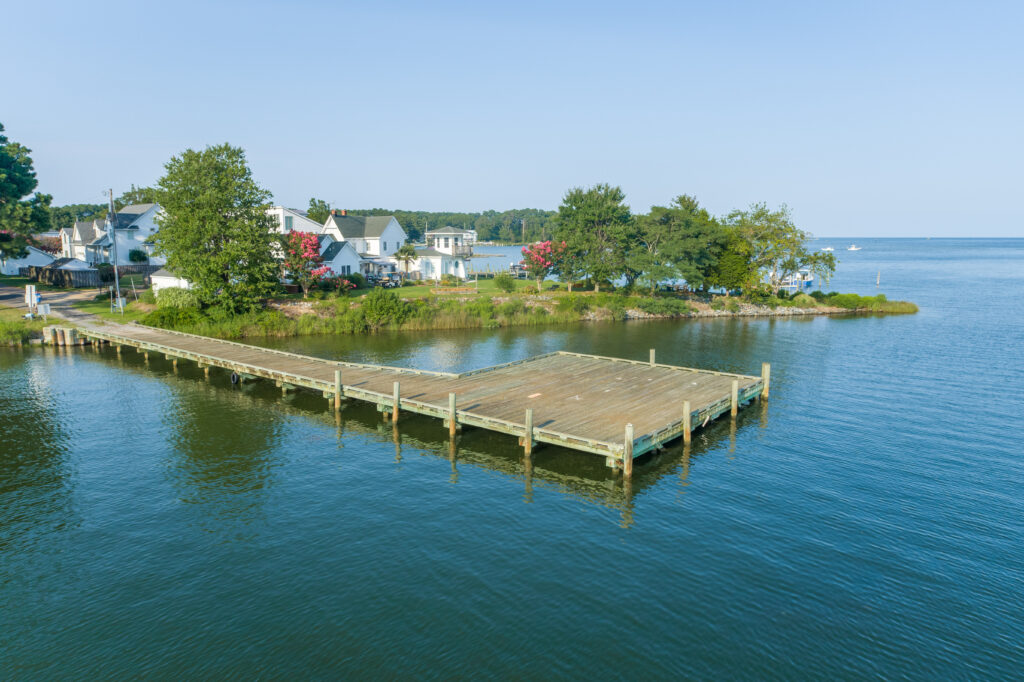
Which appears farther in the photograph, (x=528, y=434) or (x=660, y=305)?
(x=660, y=305)

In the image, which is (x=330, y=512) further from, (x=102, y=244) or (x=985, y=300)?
(x=985, y=300)

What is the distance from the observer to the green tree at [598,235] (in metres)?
77.4

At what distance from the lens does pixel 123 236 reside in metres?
82.4

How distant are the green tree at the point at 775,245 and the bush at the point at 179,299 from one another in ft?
214

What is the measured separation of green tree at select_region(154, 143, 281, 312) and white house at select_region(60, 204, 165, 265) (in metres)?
24.1

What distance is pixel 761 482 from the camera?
84.2 ft

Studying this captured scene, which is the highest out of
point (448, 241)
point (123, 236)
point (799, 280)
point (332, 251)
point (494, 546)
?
point (448, 241)

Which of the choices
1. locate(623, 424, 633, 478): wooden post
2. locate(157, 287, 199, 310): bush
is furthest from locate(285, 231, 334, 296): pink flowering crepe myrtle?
locate(623, 424, 633, 478): wooden post

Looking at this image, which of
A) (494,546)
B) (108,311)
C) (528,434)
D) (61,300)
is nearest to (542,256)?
(108,311)

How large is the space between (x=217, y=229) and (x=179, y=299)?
25.3 feet

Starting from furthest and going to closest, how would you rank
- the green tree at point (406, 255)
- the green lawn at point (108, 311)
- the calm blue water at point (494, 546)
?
the green tree at point (406, 255)
the green lawn at point (108, 311)
the calm blue water at point (494, 546)

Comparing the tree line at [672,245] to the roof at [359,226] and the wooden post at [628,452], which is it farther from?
the wooden post at [628,452]

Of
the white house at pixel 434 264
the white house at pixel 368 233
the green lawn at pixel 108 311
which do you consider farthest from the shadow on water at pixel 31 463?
the white house at pixel 434 264

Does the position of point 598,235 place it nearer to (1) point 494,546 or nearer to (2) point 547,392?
(2) point 547,392
